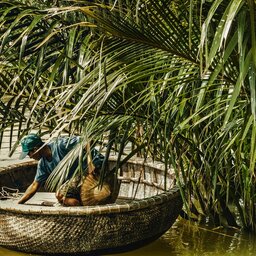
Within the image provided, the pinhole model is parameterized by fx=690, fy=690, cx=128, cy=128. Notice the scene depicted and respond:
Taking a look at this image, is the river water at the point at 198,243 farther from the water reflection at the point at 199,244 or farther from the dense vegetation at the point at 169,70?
the dense vegetation at the point at 169,70

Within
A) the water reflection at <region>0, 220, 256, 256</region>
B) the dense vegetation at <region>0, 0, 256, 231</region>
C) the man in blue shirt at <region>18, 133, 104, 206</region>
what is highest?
the dense vegetation at <region>0, 0, 256, 231</region>

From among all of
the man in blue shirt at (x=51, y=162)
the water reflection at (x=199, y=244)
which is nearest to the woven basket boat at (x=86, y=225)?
the water reflection at (x=199, y=244)

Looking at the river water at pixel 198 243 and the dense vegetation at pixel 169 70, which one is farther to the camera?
the river water at pixel 198 243

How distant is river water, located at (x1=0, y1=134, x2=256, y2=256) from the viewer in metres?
4.97

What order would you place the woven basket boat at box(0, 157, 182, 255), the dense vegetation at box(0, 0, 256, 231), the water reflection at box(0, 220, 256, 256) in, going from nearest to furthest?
the dense vegetation at box(0, 0, 256, 231), the woven basket boat at box(0, 157, 182, 255), the water reflection at box(0, 220, 256, 256)

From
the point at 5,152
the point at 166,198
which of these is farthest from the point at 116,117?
the point at 5,152

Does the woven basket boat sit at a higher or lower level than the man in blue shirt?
lower

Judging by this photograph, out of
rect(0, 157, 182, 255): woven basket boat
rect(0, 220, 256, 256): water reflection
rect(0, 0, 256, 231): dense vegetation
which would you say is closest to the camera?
rect(0, 0, 256, 231): dense vegetation

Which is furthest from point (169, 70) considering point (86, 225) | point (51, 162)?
point (51, 162)

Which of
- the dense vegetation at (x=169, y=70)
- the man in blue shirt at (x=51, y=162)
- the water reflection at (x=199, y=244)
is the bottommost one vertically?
the water reflection at (x=199, y=244)

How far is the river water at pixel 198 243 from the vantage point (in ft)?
16.3

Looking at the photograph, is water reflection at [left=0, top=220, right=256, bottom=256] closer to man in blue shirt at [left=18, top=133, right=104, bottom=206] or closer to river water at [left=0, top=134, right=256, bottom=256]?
river water at [left=0, top=134, right=256, bottom=256]

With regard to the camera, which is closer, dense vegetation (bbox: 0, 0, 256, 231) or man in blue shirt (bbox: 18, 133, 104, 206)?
dense vegetation (bbox: 0, 0, 256, 231)

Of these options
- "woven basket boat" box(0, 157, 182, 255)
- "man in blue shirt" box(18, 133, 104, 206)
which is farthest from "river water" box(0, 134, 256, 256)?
"man in blue shirt" box(18, 133, 104, 206)
